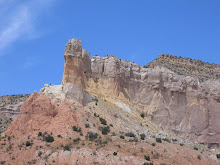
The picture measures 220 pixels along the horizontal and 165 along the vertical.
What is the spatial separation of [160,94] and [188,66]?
24.9m

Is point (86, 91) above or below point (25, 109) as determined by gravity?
above

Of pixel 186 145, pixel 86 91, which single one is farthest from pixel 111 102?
pixel 186 145

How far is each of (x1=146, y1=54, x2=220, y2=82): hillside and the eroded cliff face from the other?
569 inches

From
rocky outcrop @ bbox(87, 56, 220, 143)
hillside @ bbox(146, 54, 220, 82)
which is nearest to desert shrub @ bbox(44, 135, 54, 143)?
rocky outcrop @ bbox(87, 56, 220, 143)

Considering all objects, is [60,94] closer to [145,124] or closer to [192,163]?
[145,124]

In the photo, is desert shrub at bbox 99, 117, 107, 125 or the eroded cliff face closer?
desert shrub at bbox 99, 117, 107, 125

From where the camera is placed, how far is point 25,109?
32.9m

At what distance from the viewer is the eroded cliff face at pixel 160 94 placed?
41.8 metres

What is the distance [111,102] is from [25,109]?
1067cm

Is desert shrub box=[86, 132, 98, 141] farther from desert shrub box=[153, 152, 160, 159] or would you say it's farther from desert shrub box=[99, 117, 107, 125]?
desert shrub box=[153, 152, 160, 159]

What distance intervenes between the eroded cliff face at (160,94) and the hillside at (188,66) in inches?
569

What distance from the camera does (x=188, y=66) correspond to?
6781cm

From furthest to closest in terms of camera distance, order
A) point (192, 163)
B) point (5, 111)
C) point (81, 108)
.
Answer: point (5, 111) < point (81, 108) < point (192, 163)

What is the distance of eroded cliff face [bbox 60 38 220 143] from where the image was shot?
1645 inches
